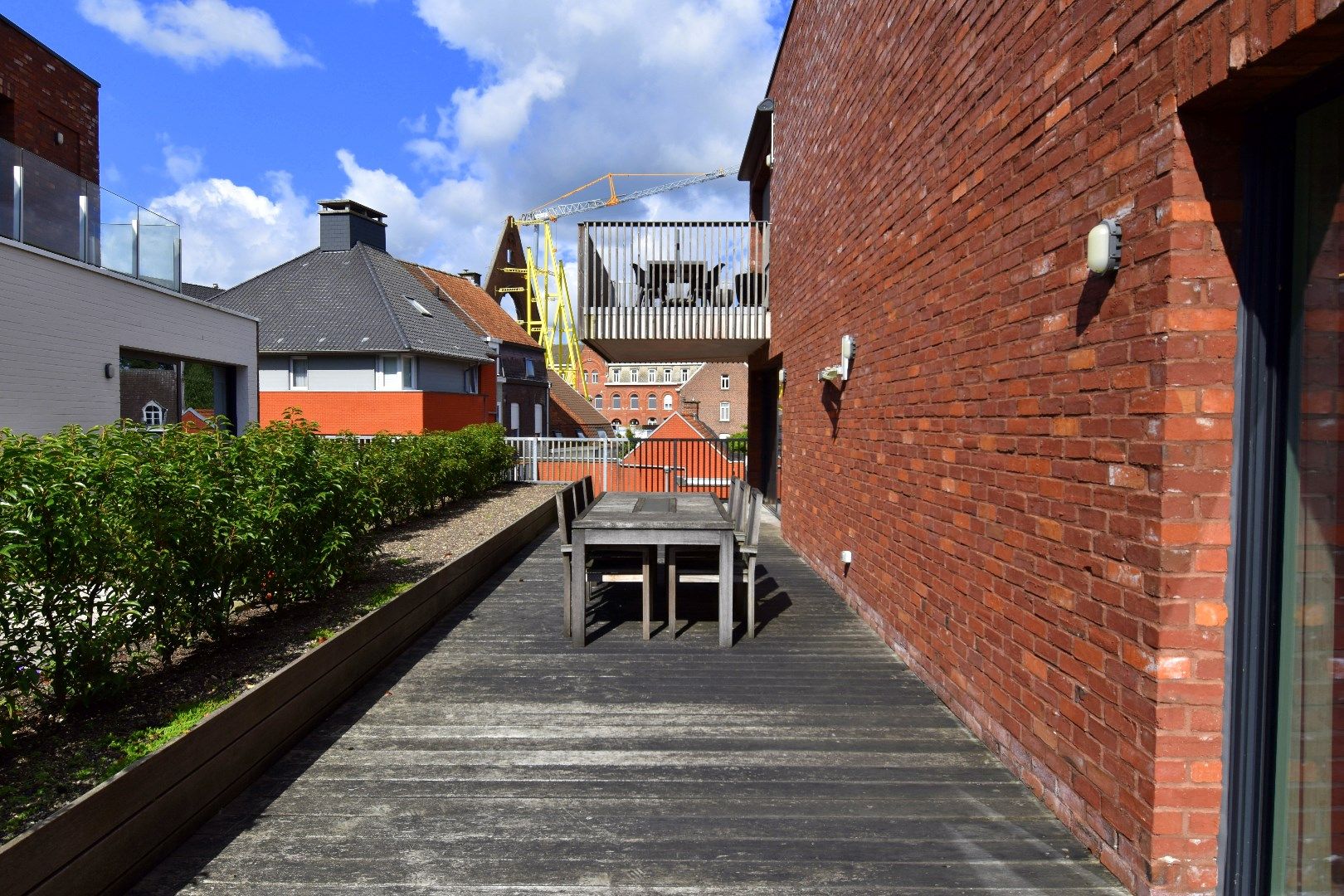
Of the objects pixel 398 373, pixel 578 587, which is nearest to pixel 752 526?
pixel 578 587

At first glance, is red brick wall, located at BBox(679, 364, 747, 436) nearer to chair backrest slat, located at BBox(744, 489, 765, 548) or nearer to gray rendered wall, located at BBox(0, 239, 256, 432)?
gray rendered wall, located at BBox(0, 239, 256, 432)

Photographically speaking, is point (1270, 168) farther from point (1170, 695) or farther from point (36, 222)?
point (36, 222)

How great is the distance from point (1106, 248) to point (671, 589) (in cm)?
368

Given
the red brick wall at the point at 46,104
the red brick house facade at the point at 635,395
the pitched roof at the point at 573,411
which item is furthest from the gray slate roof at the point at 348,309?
the red brick house facade at the point at 635,395

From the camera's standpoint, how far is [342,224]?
99.7 feet

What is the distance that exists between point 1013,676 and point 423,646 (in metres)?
3.74

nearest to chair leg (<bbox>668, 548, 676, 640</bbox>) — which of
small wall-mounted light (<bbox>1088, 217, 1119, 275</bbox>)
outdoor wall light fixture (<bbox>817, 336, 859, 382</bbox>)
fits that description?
outdoor wall light fixture (<bbox>817, 336, 859, 382</bbox>)

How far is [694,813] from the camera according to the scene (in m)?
3.07

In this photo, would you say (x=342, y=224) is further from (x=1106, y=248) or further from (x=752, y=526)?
(x=1106, y=248)

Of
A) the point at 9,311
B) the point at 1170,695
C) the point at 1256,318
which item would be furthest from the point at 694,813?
the point at 9,311

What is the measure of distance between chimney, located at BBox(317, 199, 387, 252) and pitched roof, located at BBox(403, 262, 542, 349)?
260 centimetres

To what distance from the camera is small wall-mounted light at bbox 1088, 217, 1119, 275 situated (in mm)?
2557

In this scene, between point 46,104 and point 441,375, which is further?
point 441,375

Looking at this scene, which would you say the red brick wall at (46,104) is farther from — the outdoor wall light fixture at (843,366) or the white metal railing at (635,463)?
the outdoor wall light fixture at (843,366)
